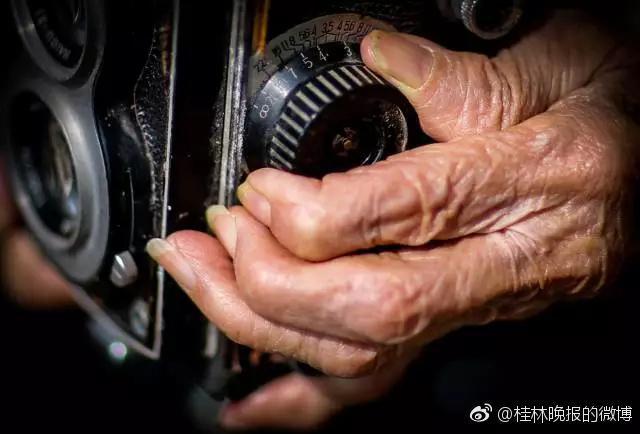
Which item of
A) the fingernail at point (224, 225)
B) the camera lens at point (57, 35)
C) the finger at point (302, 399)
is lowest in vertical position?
the finger at point (302, 399)

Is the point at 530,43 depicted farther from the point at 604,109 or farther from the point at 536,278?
the point at 536,278

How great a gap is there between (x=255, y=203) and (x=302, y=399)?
0.49 meters

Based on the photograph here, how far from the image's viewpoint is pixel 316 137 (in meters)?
0.61

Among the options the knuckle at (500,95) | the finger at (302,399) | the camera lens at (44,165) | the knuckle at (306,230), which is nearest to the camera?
the knuckle at (306,230)

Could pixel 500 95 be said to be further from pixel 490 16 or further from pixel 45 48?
pixel 45 48

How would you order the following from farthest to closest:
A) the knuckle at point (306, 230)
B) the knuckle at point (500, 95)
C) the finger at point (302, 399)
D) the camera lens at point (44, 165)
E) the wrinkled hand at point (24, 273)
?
1. the wrinkled hand at point (24, 273)
2. the finger at point (302, 399)
3. the camera lens at point (44, 165)
4. the knuckle at point (500, 95)
5. the knuckle at point (306, 230)

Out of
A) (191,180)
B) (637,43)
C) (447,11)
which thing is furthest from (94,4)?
(637,43)

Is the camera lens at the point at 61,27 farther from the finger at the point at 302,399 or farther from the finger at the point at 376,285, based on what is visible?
the finger at the point at 302,399

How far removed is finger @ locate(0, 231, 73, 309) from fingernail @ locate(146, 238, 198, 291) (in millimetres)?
502

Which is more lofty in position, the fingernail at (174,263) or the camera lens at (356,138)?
the camera lens at (356,138)

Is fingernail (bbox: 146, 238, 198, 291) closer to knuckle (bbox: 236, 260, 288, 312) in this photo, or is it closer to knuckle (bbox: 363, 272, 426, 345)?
knuckle (bbox: 236, 260, 288, 312)

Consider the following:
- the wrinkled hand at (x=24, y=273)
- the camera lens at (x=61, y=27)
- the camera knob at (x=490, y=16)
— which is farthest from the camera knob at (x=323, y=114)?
the wrinkled hand at (x=24, y=273)

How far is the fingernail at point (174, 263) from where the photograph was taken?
2.31 ft

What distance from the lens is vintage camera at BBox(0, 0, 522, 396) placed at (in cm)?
62
